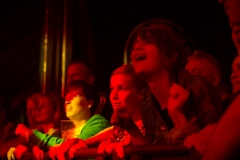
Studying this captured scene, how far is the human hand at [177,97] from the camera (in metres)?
1.62

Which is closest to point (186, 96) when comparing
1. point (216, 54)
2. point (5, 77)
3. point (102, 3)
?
point (216, 54)

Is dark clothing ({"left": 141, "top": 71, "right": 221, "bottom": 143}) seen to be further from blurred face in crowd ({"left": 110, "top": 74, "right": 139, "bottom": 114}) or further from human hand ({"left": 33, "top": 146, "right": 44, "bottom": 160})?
human hand ({"left": 33, "top": 146, "right": 44, "bottom": 160})

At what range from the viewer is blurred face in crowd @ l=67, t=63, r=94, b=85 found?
8.96 ft

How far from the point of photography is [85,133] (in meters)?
2.18

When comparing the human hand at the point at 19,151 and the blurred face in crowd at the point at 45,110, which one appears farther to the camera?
the blurred face in crowd at the point at 45,110

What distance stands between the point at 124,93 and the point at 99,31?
4.96 feet

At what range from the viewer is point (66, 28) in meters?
3.85

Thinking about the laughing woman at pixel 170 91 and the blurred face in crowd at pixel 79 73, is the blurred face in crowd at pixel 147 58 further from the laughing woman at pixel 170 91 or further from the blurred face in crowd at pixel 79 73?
the blurred face in crowd at pixel 79 73

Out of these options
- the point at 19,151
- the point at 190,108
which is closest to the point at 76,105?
the point at 19,151

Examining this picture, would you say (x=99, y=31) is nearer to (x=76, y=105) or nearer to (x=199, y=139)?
(x=76, y=105)

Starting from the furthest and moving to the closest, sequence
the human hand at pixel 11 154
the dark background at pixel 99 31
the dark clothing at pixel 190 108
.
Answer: the dark background at pixel 99 31 → the human hand at pixel 11 154 → the dark clothing at pixel 190 108

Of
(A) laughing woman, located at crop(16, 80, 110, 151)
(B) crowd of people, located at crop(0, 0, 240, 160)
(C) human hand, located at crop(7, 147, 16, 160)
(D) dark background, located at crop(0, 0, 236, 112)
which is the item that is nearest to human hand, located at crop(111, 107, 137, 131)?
(B) crowd of people, located at crop(0, 0, 240, 160)

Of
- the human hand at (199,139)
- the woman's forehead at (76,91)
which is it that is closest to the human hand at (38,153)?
the woman's forehead at (76,91)

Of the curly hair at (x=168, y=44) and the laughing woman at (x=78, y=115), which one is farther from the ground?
the curly hair at (x=168, y=44)
